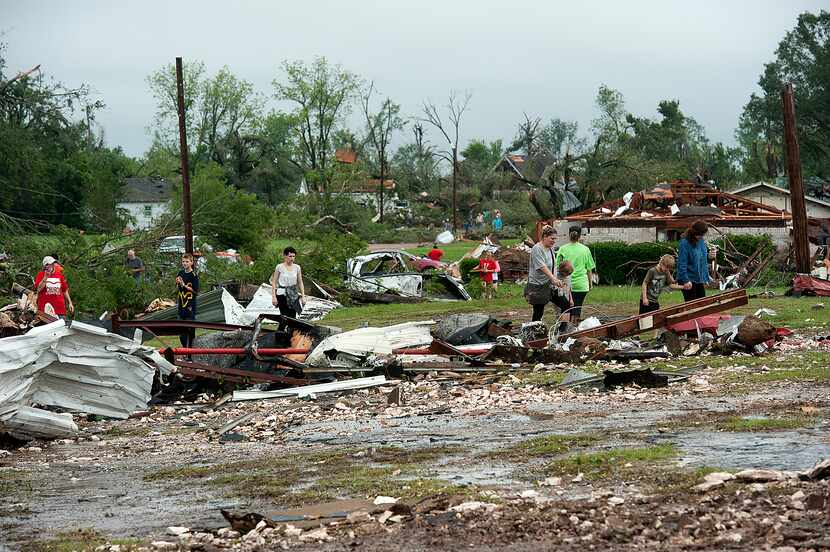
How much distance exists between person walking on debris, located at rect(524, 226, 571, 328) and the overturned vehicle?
37.0 ft

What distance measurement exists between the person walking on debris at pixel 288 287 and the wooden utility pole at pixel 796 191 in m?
13.7

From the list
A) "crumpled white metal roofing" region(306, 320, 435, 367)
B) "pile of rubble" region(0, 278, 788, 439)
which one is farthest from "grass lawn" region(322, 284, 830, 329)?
"crumpled white metal roofing" region(306, 320, 435, 367)

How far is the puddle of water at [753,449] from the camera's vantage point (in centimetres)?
634

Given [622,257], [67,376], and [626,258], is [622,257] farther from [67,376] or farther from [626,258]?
[67,376]

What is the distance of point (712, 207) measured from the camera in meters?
34.0

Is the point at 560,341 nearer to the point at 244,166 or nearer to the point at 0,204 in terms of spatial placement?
the point at 0,204

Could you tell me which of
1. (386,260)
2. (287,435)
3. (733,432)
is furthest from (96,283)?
(733,432)

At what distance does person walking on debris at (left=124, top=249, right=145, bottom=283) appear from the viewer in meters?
24.9


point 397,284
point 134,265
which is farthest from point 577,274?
point 134,265

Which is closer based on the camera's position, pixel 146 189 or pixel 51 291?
pixel 51 291

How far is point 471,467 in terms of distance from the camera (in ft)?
23.0

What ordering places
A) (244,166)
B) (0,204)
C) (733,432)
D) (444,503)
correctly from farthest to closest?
(244,166) → (0,204) → (733,432) → (444,503)

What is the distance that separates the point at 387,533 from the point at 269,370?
24.0 ft

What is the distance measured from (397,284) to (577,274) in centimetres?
1176
